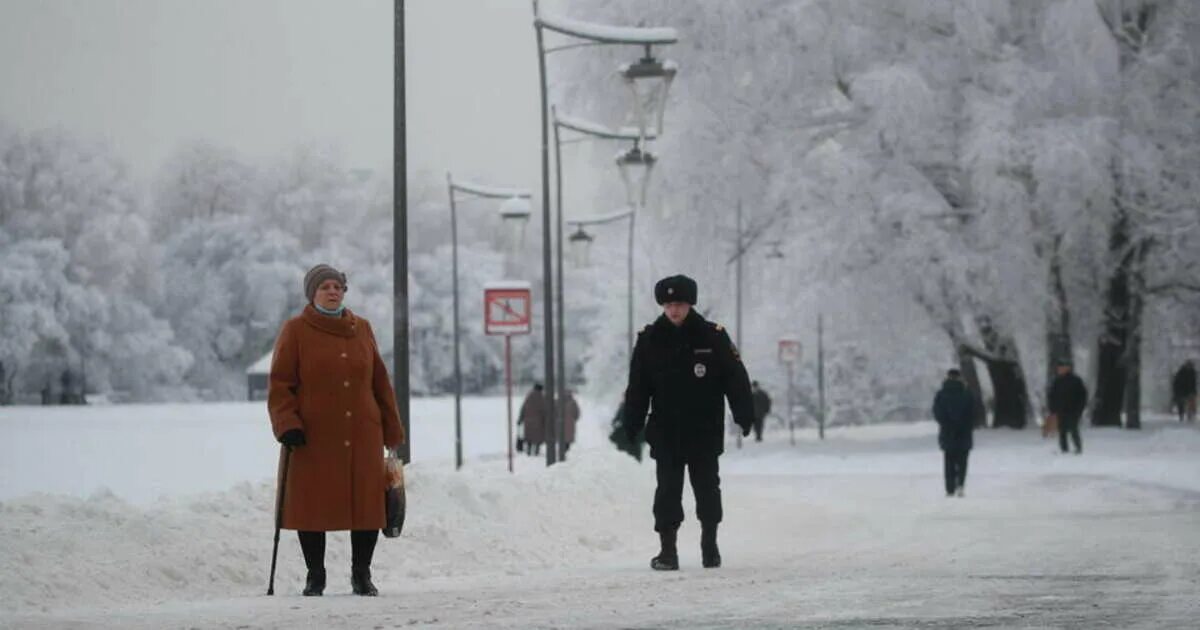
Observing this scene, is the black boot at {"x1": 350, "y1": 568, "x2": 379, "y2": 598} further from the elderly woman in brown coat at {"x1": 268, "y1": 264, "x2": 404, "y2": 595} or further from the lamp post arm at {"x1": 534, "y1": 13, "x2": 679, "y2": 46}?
the lamp post arm at {"x1": 534, "y1": 13, "x2": 679, "y2": 46}

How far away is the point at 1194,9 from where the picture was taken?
39.8 meters

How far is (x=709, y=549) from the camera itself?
43.7 feet

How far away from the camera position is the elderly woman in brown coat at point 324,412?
10.8 meters

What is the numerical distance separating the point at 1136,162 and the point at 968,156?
9.79 feet

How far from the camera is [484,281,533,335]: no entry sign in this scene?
99.5 feet

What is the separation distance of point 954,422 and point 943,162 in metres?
15.0

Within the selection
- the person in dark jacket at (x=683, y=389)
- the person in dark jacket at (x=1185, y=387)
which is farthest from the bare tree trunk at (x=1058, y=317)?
the person in dark jacket at (x=683, y=389)

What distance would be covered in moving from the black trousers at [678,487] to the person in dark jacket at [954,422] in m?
13.9

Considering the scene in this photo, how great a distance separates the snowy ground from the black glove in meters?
0.80

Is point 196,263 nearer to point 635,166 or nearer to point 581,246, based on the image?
point 581,246

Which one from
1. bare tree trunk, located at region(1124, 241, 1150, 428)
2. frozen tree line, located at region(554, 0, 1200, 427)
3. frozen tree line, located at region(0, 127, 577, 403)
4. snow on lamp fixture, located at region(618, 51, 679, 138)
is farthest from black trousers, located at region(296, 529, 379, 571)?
bare tree trunk, located at region(1124, 241, 1150, 428)

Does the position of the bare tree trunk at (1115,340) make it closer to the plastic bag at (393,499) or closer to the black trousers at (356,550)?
the plastic bag at (393,499)

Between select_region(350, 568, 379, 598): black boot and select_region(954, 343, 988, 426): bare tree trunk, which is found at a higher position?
select_region(954, 343, 988, 426): bare tree trunk

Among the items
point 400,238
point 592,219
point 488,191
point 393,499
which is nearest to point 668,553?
point 393,499
